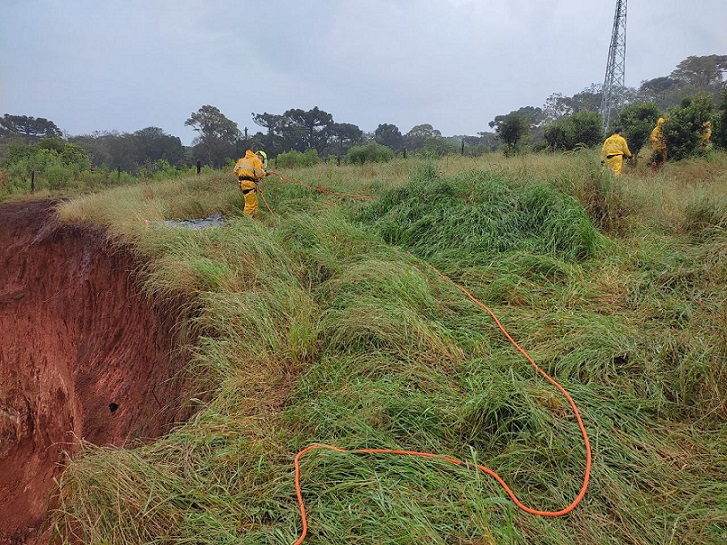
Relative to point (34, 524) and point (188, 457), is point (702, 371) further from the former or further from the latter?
point (34, 524)

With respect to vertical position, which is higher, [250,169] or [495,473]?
[250,169]

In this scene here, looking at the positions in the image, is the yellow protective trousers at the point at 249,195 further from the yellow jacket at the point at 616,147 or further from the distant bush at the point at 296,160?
the yellow jacket at the point at 616,147

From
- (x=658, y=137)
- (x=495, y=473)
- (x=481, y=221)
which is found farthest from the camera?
(x=658, y=137)

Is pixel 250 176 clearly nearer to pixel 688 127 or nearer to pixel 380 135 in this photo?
pixel 688 127

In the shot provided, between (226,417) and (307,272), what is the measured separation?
231 centimetres

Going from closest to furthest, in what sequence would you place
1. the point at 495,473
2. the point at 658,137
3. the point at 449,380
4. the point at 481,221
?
1. the point at 495,473
2. the point at 449,380
3. the point at 481,221
4. the point at 658,137

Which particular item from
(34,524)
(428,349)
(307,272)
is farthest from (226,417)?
(34,524)

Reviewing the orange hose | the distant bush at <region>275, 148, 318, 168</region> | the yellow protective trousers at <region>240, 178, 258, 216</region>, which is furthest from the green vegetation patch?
the distant bush at <region>275, 148, 318, 168</region>

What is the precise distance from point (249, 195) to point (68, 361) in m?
4.17

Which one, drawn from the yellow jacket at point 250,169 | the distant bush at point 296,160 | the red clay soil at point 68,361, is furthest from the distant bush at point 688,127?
the red clay soil at point 68,361

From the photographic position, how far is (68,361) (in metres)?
6.95

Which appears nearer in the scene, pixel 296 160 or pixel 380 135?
pixel 296 160

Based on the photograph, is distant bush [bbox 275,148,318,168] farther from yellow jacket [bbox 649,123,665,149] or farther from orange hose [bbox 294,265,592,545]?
orange hose [bbox 294,265,592,545]

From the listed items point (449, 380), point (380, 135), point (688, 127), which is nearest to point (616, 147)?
point (688, 127)
